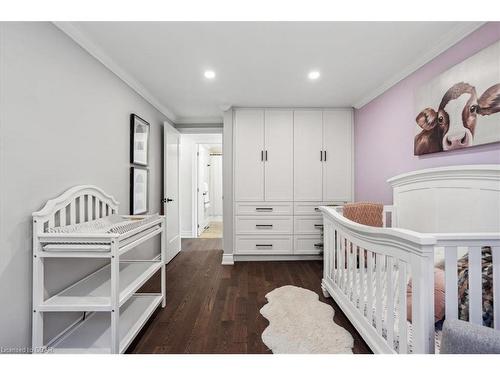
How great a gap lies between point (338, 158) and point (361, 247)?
202 cm

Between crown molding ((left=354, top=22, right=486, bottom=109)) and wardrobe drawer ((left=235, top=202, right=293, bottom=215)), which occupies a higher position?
crown molding ((left=354, top=22, right=486, bottom=109))

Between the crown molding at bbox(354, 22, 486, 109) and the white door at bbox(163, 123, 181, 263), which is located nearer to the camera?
the crown molding at bbox(354, 22, 486, 109)

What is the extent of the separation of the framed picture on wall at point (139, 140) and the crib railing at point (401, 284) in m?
2.22

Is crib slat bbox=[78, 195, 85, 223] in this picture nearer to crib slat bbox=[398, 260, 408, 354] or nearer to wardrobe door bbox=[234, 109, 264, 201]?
wardrobe door bbox=[234, 109, 264, 201]

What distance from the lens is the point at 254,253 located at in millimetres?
3189

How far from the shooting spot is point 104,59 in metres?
1.89

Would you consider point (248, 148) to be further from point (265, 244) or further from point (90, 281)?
point (90, 281)

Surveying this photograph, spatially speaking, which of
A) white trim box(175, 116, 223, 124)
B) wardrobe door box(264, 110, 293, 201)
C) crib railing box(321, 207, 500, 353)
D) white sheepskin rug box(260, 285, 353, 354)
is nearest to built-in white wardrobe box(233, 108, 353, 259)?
wardrobe door box(264, 110, 293, 201)

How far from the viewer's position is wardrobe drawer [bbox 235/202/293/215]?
10.5ft

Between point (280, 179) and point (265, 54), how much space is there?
169 cm

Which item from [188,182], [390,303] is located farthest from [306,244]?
[188,182]

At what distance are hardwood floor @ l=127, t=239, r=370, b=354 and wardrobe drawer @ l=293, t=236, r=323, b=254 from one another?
0.58 ft

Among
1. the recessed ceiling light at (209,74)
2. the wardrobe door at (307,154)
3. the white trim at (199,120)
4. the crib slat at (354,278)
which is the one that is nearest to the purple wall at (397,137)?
the wardrobe door at (307,154)

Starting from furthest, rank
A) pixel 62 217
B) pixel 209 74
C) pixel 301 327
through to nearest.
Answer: pixel 209 74
pixel 301 327
pixel 62 217
